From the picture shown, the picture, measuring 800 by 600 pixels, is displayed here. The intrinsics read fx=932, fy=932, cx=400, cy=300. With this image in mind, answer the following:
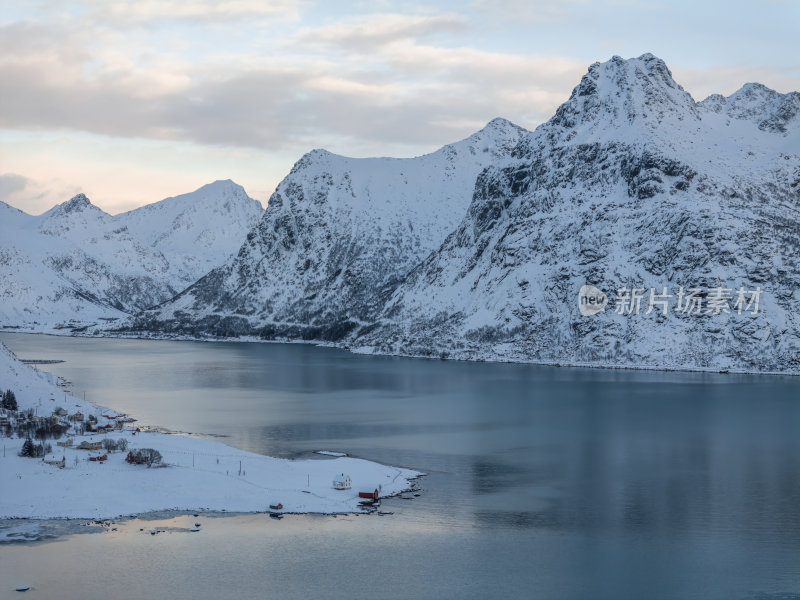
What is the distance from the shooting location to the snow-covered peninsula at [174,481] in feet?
242

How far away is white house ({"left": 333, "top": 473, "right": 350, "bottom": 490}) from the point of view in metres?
80.8

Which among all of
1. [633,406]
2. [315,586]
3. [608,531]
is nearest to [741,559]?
[608,531]

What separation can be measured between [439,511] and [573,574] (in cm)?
1601

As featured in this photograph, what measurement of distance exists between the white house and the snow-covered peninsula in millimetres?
558

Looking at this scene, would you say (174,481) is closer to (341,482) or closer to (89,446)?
(89,446)

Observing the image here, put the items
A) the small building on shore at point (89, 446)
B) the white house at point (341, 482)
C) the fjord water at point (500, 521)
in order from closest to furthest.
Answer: the fjord water at point (500, 521) < the white house at point (341, 482) < the small building on shore at point (89, 446)

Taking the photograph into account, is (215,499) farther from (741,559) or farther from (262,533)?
(741,559)

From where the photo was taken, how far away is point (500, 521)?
73.2 metres

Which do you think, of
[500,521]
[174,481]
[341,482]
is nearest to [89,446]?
[174,481]

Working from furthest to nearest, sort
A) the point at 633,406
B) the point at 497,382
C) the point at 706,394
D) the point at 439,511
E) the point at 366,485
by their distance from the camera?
the point at 497,382
the point at 706,394
the point at 633,406
the point at 366,485
the point at 439,511

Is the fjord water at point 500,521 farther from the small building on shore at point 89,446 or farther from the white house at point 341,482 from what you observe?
the small building on shore at point 89,446

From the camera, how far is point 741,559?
63.9 metres

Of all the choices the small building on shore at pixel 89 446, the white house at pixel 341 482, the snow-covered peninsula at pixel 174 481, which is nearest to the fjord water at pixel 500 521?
the snow-covered peninsula at pixel 174 481

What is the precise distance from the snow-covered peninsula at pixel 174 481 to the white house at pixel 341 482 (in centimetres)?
56
